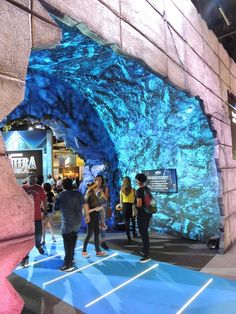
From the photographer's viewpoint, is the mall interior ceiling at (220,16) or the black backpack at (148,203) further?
the mall interior ceiling at (220,16)

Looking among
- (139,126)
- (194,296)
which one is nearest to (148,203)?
(194,296)

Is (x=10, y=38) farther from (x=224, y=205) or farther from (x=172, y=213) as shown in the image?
(x=172, y=213)

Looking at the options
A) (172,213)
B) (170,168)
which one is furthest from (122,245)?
(170,168)

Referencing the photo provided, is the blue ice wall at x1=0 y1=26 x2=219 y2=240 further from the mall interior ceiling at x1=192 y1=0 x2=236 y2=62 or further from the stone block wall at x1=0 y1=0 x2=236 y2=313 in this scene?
the mall interior ceiling at x1=192 y1=0 x2=236 y2=62

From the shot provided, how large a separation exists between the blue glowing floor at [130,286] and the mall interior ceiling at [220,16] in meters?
5.01

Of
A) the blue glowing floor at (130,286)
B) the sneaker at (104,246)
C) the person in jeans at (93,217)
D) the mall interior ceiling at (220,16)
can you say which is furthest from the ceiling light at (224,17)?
the sneaker at (104,246)

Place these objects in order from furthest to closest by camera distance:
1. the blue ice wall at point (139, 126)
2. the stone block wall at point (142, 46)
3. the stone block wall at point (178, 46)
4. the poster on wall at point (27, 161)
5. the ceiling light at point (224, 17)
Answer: the poster on wall at point (27, 161) < the ceiling light at point (224, 17) < the blue ice wall at point (139, 126) < the stone block wall at point (178, 46) < the stone block wall at point (142, 46)

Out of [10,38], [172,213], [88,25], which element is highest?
[88,25]

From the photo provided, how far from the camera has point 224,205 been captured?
6.32m

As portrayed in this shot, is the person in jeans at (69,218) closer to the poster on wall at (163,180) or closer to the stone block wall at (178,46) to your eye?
the stone block wall at (178,46)

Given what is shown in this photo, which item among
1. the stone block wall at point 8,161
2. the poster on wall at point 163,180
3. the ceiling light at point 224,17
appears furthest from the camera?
the poster on wall at point 163,180

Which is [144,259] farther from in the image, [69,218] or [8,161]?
[8,161]

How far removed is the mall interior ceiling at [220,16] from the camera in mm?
5887

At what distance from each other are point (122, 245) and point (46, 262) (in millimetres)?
1987
